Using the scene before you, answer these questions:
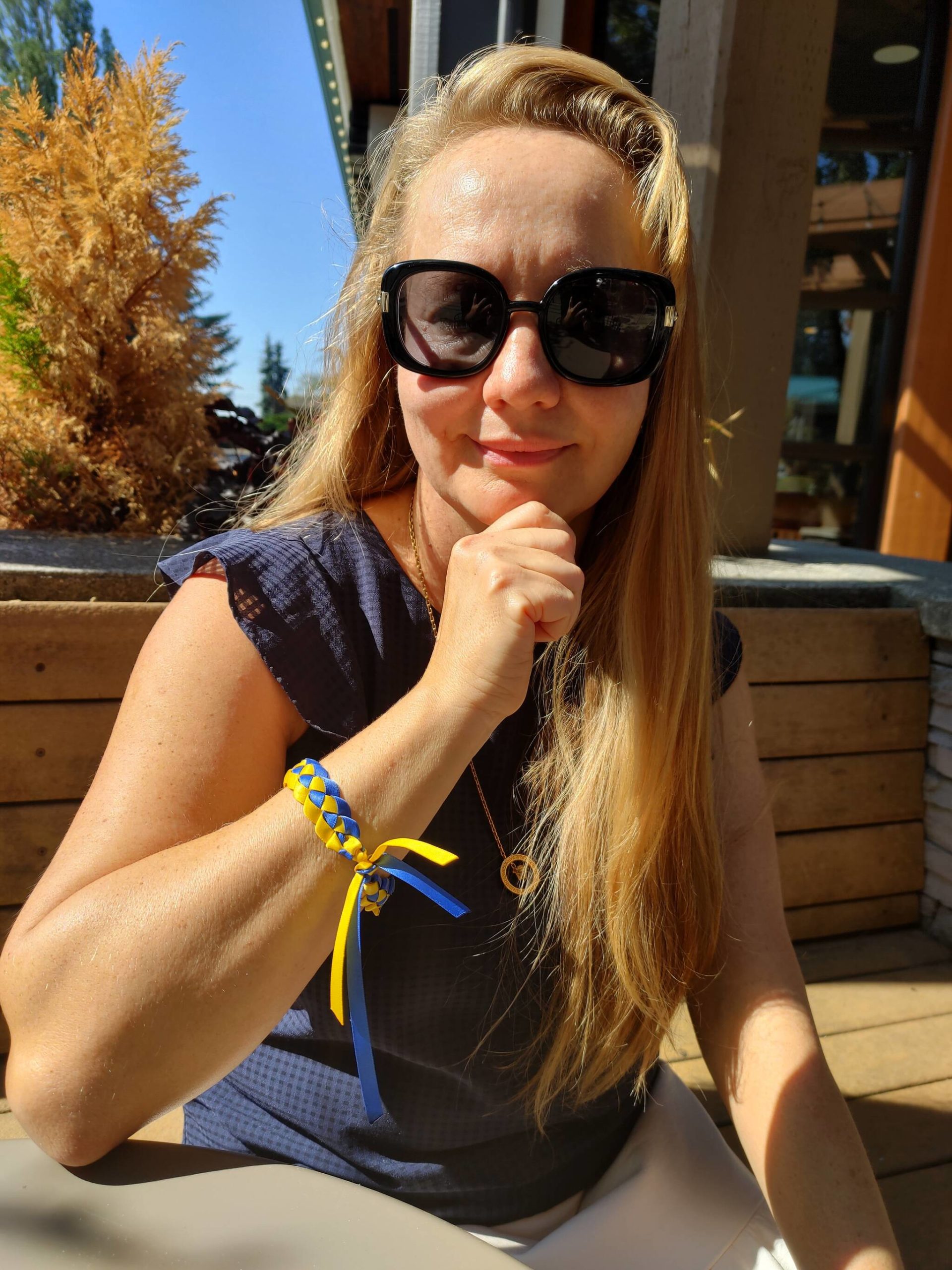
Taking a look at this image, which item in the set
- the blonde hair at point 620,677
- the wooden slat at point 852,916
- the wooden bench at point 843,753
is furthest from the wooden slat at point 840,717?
the blonde hair at point 620,677

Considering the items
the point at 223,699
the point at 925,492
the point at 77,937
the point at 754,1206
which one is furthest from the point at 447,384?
the point at 925,492

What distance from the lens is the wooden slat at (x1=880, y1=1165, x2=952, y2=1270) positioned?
1.54 m

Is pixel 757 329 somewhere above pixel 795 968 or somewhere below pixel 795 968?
above

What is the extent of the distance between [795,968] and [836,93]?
21.4 ft

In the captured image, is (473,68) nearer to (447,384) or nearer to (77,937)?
(447,384)

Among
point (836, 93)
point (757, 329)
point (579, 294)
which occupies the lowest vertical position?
point (579, 294)

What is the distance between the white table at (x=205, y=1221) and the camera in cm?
64

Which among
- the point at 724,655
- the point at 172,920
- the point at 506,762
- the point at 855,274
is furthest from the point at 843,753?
the point at 855,274

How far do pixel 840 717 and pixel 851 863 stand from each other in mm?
424

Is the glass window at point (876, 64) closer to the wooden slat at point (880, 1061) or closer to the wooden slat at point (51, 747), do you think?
the wooden slat at point (880, 1061)

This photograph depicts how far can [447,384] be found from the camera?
1025 mm

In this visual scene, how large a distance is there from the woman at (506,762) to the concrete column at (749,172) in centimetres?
154

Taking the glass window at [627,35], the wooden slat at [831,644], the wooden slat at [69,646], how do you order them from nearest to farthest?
the wooden slat at [69,646], the wooden slat at [831,644], the glass window at [627,35]

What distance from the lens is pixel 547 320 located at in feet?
3.25
